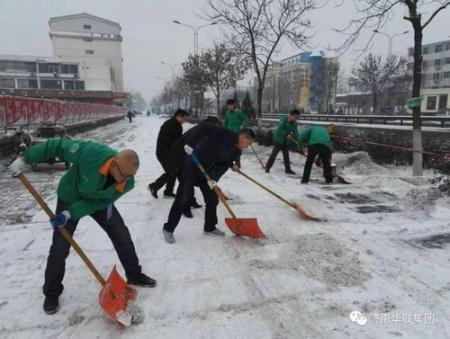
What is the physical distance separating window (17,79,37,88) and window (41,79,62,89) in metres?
1.39

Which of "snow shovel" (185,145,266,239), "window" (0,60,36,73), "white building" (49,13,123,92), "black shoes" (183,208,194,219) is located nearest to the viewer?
"snow shovel" (185,145,266,239)

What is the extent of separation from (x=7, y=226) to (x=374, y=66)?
36.4 meters

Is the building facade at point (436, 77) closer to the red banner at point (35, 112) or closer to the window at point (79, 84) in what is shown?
the red banner at point (35, 112)

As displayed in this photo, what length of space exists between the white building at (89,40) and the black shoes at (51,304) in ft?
311

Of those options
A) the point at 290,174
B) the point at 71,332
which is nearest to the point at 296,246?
the point at 71,332

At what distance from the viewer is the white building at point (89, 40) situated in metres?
95.5

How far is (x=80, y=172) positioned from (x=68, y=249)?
2.30ft

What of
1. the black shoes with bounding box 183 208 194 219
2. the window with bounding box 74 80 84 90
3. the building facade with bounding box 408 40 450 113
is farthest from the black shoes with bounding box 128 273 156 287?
the window with bounding box 74 80 84 90

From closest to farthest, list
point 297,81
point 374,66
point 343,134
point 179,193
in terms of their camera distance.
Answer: point 179,193 → point 343,134 → point 374,66 → point 297,81

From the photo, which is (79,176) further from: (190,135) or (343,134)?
(343,134)

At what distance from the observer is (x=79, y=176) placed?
300 centimetres

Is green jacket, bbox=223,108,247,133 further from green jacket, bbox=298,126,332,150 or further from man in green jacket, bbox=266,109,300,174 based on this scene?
green jacket, bbox=298,126,332,150

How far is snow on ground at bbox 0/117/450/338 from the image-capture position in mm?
2963

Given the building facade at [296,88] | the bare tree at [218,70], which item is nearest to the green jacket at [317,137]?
the bare tree at [218,70]
